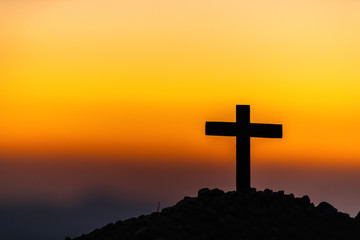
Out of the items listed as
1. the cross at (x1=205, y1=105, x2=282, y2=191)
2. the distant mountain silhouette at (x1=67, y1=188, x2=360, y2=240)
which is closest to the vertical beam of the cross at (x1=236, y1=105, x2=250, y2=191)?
the cross at (x1=205, y1=105, x2=282, y2=191)

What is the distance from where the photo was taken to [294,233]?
1614 cm

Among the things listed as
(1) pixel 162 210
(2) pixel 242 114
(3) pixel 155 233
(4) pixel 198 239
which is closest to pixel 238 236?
(4) pixel 198 239

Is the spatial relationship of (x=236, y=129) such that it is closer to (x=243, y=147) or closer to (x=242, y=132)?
(x=242, y=132)

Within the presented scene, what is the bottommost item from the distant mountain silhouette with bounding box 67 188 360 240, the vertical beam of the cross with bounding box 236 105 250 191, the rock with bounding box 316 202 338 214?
the distant mountain silhouette with bounding box 67 188 360 240

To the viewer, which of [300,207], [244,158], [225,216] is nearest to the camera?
[225,216]

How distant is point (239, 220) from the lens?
16547 millimetres

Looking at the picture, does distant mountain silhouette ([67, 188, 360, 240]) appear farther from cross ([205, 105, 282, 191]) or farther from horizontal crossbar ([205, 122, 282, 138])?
horizontal crossbar ([205, 122, 282, 138])

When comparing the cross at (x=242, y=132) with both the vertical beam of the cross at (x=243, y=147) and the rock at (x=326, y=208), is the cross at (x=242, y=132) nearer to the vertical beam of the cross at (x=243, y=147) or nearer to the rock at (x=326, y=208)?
the vertical beam of the cross at (x=243, y=147)

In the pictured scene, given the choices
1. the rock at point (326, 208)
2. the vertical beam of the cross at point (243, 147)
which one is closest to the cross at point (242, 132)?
the vertical beam of the cross at point (243, 147)

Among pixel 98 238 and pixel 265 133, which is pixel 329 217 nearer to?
pixel 265 133

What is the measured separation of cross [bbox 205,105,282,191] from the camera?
19.5m

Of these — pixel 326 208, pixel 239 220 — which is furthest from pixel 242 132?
pixel 239 220

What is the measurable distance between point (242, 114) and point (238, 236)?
199 inches

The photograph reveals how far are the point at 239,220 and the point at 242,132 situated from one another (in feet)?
12.9
